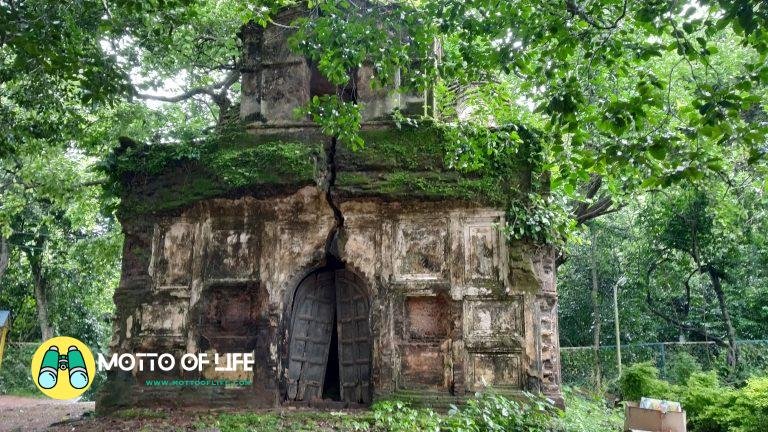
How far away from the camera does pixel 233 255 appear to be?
966cm

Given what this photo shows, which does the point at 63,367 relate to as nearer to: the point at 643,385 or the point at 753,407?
the point at 643,385

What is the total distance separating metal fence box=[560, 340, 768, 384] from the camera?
15.0m

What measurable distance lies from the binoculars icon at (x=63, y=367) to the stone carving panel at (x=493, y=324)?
6.26 m

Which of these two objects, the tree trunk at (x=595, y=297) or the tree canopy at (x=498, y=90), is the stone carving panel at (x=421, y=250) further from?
the tree trunk at (x=595, y=297)

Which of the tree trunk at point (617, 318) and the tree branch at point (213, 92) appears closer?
the tree branch at point (213, 92)

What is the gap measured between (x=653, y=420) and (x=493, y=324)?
244 centimetres

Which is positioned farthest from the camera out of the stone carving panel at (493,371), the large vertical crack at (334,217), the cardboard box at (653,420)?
the large vertical crack at (334,217)

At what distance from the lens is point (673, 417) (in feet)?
26.0

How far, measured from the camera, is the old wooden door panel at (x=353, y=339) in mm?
9219

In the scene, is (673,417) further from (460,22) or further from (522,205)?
(460,22)

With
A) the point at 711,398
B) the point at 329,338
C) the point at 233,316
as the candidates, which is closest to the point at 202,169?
the point at 233,316

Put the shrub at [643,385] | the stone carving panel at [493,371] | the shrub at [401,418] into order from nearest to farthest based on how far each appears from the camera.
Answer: the shrub at [401,418]
the stone carving panel at [493,371]
the shrub at [643,385]

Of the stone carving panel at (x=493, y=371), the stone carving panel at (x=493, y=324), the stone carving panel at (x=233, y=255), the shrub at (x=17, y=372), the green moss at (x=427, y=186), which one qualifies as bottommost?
the shrub at (x=17, y=372)

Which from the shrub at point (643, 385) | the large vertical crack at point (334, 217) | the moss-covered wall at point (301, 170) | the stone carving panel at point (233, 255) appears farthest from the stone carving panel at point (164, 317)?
the shrub at point (643, 385)
